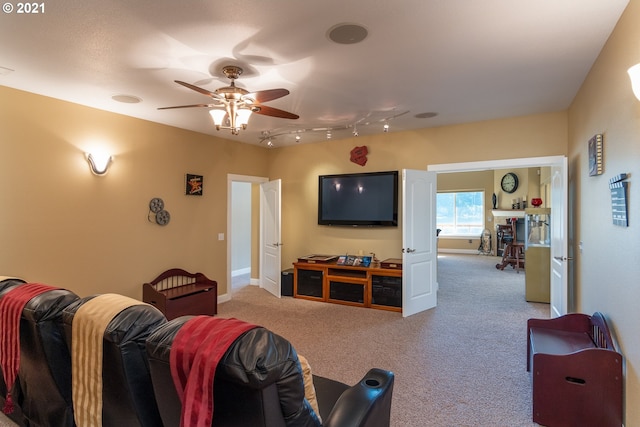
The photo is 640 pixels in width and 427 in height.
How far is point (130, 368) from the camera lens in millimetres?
1366

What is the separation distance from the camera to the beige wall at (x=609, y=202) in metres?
1.97

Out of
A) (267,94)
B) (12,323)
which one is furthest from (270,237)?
(12,323)

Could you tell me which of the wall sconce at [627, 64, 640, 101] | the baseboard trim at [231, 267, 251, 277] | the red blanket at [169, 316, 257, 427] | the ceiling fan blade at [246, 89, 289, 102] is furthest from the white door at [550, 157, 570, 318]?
the baseboard trim at [231, 267, 251, 277]

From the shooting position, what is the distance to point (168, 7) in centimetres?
208

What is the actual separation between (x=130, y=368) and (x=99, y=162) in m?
3.45

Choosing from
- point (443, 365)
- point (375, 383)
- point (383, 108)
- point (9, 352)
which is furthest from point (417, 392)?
point (383, 108)

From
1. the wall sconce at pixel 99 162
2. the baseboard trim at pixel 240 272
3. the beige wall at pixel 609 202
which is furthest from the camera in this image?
the baseboard trim at pixel 240 272

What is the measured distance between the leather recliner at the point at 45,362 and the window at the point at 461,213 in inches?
442

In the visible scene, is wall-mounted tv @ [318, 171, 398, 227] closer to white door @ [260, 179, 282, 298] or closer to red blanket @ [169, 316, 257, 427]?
white door @ [260, 179, 282, 298]

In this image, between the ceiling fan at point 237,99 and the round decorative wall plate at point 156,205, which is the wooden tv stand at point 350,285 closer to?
the round decorative wall plate at point 156,205

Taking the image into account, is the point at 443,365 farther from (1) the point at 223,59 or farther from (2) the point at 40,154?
(2) the point at 40,154

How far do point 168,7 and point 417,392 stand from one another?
326 cm

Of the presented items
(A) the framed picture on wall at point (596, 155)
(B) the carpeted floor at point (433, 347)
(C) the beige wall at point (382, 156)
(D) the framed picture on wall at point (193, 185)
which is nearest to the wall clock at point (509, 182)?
(B) the carpeted floor at point (433, 347)

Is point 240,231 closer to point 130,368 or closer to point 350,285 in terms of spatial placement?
point 350,285
